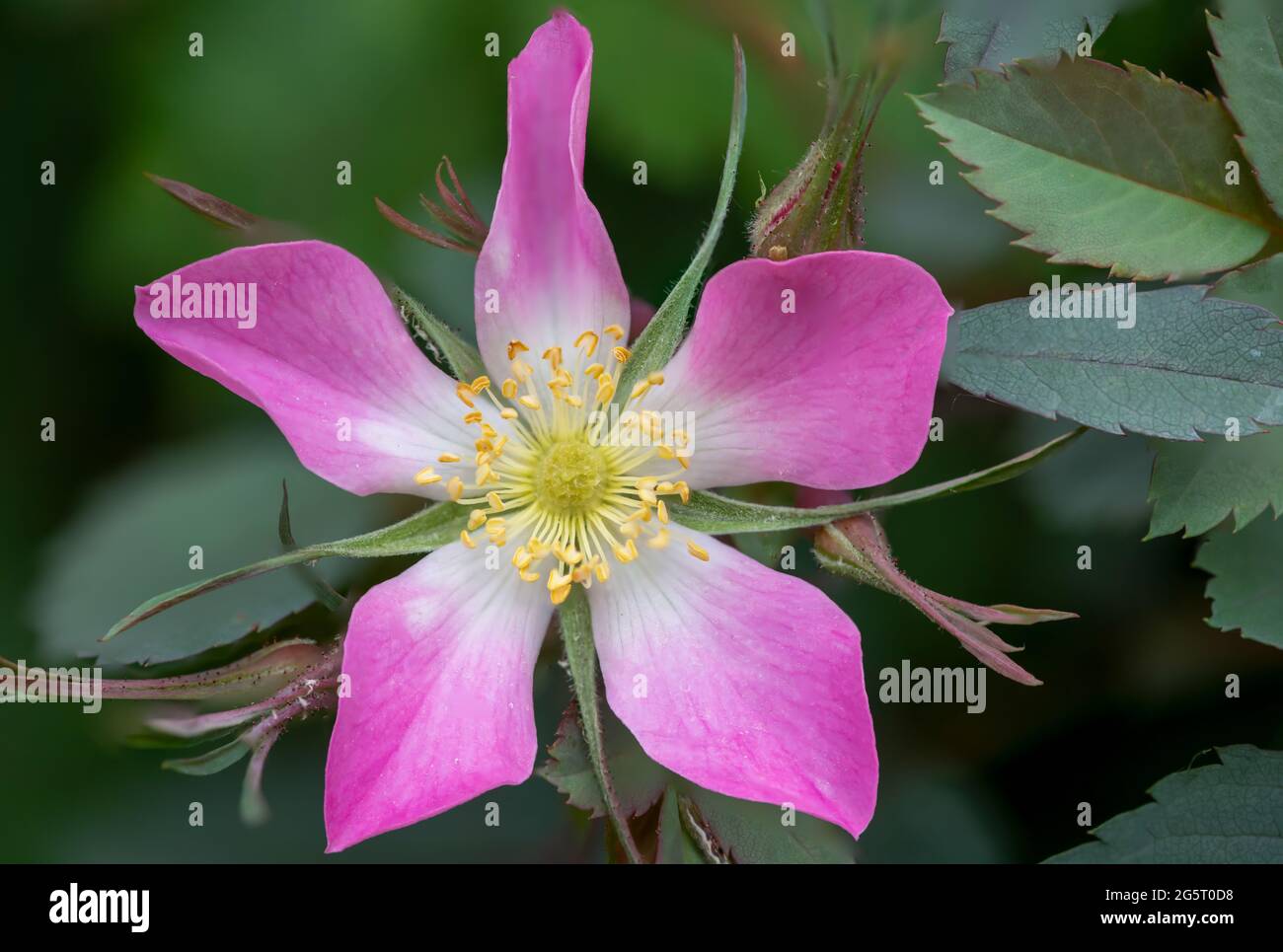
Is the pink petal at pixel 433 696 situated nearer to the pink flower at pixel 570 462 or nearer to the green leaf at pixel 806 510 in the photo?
the pink flower at pixel 570 462

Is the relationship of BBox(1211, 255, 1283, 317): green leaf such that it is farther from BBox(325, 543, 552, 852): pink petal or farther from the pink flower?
BBox(325, 543, 552, 852): pink petal

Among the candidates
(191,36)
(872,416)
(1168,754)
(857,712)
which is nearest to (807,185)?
(872,416)

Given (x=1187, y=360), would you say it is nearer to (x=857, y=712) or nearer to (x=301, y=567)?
(x=857, y=712)

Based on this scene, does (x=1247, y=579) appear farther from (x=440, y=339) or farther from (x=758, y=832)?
(x=440, y=339)

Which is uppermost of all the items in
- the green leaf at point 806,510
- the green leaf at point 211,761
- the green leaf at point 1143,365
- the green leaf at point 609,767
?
the green leaf at point 1143,365

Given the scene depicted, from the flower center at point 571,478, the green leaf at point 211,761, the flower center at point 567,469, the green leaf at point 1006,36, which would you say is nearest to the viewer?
the green leaf at point 211,761
